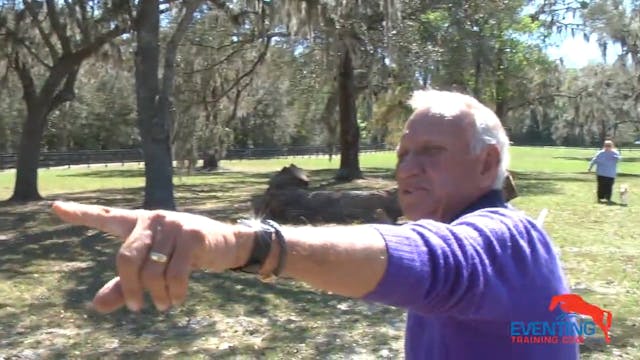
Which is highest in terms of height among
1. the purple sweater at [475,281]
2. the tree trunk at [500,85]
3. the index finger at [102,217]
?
the tree trunk at [500,85]

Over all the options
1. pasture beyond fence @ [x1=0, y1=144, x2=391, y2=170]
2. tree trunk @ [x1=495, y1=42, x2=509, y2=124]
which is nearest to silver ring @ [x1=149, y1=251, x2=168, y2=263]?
tree trunk @ [x1=495, y1=42, x2=509, y2=124]

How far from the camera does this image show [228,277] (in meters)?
8.80

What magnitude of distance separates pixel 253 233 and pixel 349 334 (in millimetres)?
4907

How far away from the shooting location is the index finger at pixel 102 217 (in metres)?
1.38

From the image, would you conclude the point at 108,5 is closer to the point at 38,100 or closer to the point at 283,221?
the point at 38,100

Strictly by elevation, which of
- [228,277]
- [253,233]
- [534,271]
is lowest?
[228,277]

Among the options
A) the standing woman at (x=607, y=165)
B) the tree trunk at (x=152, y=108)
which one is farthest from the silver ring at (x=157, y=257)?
the standing woman at (x=607, y=165)

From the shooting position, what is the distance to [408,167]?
203 centimetres

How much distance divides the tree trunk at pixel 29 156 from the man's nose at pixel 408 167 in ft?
58.3

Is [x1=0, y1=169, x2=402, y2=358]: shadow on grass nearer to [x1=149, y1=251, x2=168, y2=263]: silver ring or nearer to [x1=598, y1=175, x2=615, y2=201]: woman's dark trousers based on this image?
[x1=149, y1=251, x2=168, y2=263]: silver ring

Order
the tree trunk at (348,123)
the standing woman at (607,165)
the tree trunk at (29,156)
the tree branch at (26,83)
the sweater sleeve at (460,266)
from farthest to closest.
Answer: the tree trunk at (348,123) < the tree branch at (26,83) < the tree trunk at (29,156) < the standing woman at (607,165) < the sweater sleeve at (460,266)

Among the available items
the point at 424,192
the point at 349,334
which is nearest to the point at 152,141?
the point at 349,334

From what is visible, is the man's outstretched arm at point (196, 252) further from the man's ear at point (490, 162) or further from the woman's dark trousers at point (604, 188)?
the woman's dark trousers at point (604, 188)

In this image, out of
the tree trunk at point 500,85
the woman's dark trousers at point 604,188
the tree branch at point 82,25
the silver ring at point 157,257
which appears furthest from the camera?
the tree trunk at point 500,85
